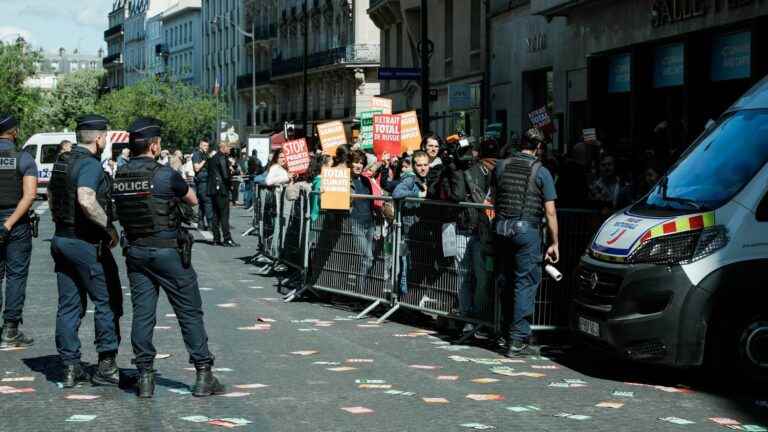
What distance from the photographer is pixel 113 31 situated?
16112 centimetres

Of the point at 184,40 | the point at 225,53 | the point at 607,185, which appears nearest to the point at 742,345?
the point at 607,185

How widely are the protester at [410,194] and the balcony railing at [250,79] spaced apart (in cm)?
7319

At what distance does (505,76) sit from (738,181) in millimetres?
24010

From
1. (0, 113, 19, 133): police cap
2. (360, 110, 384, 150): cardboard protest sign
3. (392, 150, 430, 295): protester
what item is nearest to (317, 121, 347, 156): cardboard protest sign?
(360, 110, 384, 150): cardboard protest sign

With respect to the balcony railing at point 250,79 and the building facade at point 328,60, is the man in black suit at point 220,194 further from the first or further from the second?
the balcony railing at point 250,79

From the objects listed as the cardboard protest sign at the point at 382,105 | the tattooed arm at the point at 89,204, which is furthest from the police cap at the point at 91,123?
the cardboard protest sign at the point at 382,105

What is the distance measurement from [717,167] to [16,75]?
92728mm

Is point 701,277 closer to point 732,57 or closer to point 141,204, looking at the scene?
point 141,204

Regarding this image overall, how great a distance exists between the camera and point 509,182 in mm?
11508

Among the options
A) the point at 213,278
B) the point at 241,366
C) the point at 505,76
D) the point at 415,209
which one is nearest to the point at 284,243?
the point at 213,278

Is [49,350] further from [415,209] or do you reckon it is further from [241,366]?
[415,209]

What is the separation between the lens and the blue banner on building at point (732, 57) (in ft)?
67.4

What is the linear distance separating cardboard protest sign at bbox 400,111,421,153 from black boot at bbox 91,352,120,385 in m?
10.7

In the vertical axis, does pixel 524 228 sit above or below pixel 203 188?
below
